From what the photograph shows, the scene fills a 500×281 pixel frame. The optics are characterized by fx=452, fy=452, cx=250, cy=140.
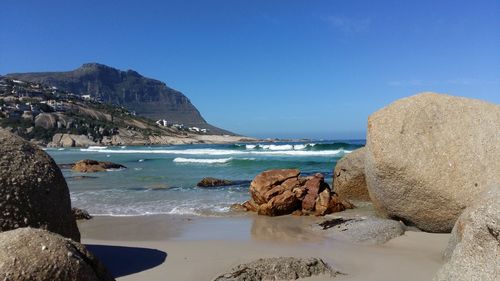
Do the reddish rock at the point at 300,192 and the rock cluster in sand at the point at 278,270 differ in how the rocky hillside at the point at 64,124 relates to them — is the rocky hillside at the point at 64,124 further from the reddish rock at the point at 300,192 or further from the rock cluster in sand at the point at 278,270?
the rock cluster in sand at the point at 278,270

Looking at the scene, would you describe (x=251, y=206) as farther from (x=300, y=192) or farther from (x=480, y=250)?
(x=480, y=250)

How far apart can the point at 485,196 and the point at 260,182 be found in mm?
6982

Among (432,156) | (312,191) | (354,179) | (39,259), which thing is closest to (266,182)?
(312,191)

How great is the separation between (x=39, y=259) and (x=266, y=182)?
28.0ft

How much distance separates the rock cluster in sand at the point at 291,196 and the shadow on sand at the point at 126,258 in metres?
4.21

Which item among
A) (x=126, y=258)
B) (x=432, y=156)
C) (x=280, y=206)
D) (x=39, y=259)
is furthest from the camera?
(x=280, y=206)

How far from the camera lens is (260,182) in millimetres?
11062

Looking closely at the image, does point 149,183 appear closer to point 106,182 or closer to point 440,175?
point 106,182

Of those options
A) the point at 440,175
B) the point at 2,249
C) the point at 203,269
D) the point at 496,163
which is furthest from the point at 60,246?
the point at 496,163

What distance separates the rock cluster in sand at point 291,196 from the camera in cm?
1028

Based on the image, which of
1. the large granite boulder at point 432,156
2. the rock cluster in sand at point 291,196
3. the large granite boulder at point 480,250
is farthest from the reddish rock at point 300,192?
the large granite boulder at point 480,250

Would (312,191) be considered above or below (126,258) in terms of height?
above

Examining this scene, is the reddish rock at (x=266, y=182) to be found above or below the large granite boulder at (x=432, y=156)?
below

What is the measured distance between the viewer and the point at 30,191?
15.0 ft
